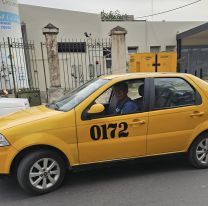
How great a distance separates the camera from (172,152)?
13.3 feet

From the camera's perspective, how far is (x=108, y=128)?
368 cm

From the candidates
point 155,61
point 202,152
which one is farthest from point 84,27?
point 202,152

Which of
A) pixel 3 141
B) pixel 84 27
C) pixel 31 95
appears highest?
pixel 84 27

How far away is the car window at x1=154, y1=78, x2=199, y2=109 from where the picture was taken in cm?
399

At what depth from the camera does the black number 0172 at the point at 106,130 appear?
362cm

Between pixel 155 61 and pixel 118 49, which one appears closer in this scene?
pixel 118 49

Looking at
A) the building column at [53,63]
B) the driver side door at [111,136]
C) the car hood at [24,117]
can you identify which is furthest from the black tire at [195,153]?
the building column at [53,63]

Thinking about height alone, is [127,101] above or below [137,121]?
above

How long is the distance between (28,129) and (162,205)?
1.97 m

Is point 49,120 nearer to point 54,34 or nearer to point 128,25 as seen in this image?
point 54,34

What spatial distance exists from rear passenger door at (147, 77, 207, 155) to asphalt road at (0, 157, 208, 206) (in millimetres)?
422

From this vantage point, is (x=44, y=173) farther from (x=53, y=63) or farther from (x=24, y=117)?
(x=53, y=63)

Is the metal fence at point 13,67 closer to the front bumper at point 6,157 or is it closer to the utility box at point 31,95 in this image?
the utility box at point 31,95

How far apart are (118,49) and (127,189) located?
25.7 ft
